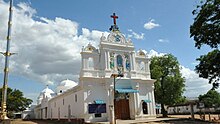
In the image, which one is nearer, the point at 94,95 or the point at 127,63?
the point at 94,95

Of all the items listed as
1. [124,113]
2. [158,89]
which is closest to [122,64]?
[124,113]

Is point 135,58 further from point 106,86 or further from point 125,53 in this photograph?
point 106,86

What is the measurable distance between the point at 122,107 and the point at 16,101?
36580 millimetres

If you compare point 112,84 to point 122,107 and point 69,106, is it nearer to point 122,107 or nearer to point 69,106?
point 122,107

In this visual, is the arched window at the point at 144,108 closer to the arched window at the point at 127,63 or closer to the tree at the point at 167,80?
the arched window at the point at 127,63

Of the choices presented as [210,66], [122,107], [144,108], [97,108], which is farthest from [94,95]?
[210,66]

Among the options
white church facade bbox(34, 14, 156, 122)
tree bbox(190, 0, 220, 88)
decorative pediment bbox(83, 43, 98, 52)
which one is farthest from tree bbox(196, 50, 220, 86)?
decorative pediment bbox(83, 43, 98, 52)

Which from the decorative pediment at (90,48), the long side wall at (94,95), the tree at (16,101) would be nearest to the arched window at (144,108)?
the long side wall at (94,95)

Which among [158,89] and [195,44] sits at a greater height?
[195,44]

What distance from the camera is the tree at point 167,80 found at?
3384 centimetres

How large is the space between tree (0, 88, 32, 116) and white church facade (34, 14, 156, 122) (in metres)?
29.8

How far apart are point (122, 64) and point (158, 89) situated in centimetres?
1007

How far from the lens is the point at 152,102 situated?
2805 cm

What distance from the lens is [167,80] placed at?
34219mm
